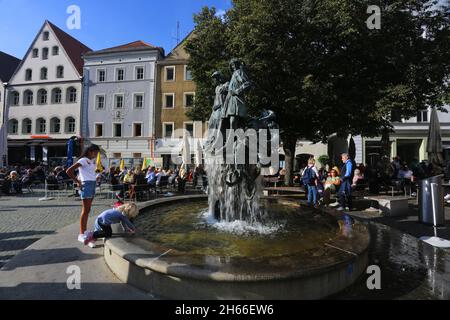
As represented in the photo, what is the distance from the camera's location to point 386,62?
1502 cm

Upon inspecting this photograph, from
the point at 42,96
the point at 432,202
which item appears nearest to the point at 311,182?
the point at 432,202

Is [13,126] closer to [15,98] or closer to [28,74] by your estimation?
[15,98]

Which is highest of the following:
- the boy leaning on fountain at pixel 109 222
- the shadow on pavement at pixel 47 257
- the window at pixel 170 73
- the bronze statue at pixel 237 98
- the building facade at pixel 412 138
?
the window at pixel 170 73

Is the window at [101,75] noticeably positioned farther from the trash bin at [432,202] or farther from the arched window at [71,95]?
the trash bin at [432,202]

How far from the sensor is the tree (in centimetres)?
1418

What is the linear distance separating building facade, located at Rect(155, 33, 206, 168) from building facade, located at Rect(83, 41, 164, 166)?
0.87 meters

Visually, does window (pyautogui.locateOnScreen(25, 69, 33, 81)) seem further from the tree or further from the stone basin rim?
the stone basin rim

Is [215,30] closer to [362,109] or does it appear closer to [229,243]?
[362,109]

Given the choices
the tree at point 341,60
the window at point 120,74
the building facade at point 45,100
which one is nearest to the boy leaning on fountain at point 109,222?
the tree at point 341,60

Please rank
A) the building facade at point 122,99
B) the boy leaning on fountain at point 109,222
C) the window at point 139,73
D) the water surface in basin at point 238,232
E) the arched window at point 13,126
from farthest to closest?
the arched window at point 13,126 → the window at point 139,73 → the building facade at point 122,99 → the boy leaning on fountain at point 109,222 → the water surface in basin at point 238,232

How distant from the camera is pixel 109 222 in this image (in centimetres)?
483

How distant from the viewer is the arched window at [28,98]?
37466mm

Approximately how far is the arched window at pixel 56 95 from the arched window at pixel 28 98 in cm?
296
